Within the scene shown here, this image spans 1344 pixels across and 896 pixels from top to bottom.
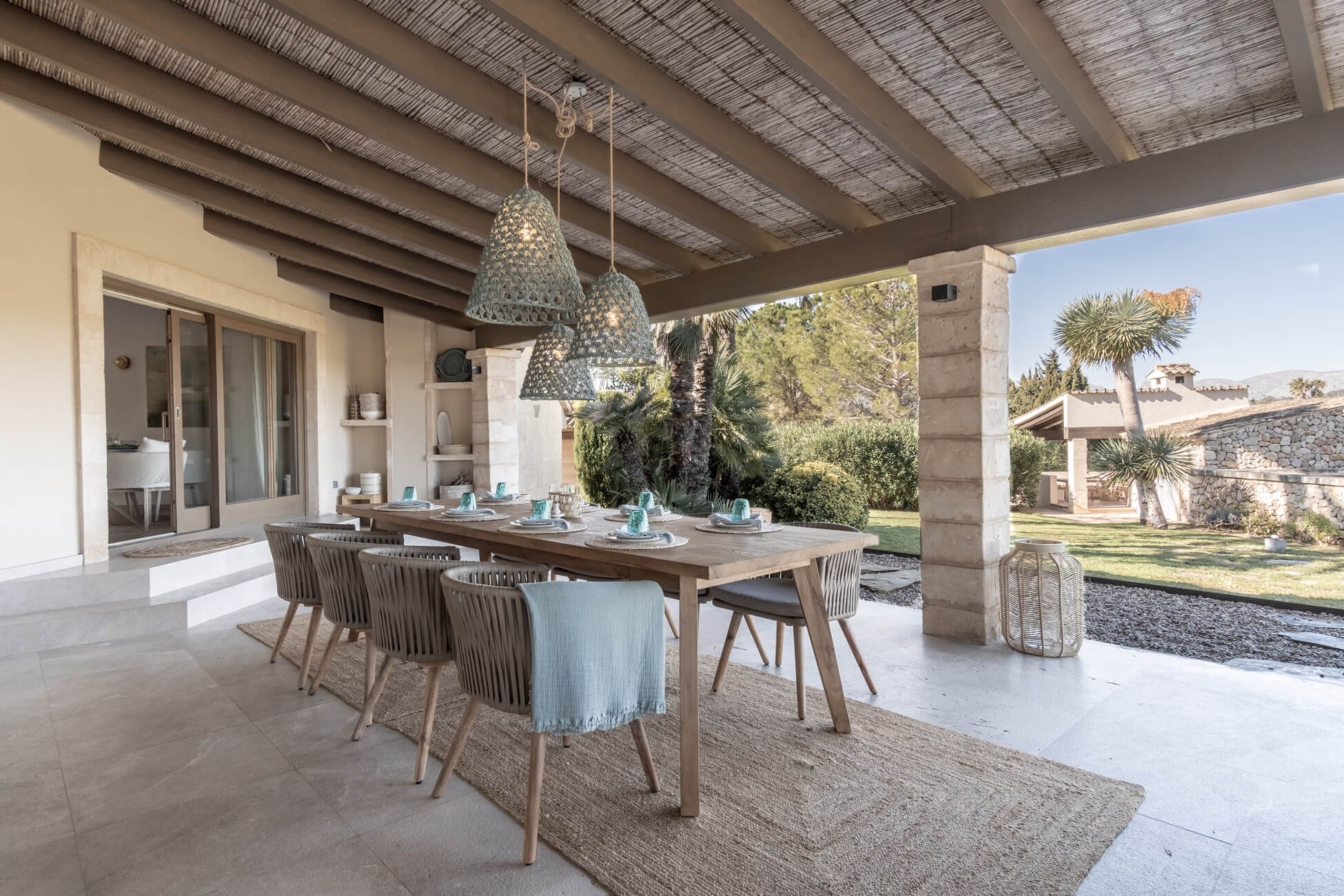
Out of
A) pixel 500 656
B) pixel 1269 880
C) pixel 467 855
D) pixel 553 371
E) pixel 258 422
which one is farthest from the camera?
pixel 258 422

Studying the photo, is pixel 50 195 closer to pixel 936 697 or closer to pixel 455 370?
pixel 455 370

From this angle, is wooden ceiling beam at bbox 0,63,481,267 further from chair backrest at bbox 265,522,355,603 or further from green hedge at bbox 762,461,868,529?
green hedge at bbox 762,461,868,529

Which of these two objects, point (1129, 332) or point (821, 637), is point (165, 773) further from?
point (1129, 332)

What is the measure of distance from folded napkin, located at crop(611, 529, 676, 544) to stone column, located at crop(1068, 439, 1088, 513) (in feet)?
20.9

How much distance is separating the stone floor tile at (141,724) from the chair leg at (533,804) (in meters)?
1.63

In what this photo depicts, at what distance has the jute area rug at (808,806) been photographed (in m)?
1.81

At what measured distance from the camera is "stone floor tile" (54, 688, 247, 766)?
103 inches

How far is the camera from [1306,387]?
5598mm

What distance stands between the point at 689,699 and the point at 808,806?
0.48 meters

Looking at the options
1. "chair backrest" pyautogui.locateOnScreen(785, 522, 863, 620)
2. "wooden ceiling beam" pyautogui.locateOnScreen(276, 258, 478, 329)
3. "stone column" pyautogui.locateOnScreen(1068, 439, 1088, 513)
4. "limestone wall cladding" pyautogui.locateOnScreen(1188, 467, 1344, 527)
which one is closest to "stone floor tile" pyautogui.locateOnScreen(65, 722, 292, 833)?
"chair backrest" pyautogui.locateOnScreen(785, 522, 863, 620)

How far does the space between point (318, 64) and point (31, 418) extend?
2.92 m

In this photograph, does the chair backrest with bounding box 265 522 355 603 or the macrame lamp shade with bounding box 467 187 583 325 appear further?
the chair backrest with bounding box 265 522 355 603

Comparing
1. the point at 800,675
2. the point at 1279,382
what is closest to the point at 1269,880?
the point at 800,675

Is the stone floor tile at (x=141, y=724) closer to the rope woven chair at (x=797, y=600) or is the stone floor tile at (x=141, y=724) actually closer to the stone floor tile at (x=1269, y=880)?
the rope woven chair at (x=797, y=600)
